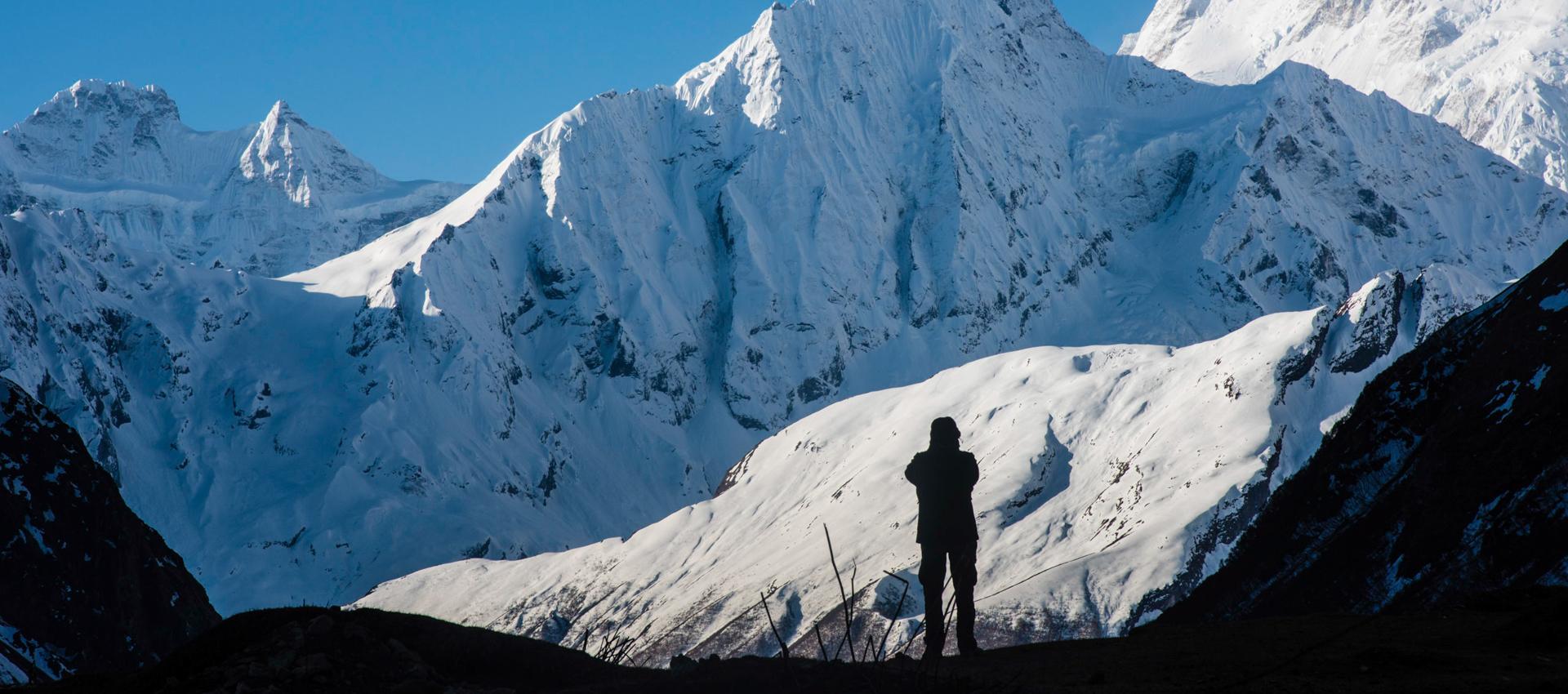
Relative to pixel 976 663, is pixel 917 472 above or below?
above

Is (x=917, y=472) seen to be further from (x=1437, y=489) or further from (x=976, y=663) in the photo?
(x=1437, y=489)

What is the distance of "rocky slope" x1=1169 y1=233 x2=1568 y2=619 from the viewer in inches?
716

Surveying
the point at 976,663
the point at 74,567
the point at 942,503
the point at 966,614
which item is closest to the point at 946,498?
the point at 942,503

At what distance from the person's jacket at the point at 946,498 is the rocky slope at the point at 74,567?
96.4 feet

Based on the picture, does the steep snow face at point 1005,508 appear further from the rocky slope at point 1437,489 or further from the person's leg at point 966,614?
the person's leg at point 966,614

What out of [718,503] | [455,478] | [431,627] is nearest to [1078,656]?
[431,627]

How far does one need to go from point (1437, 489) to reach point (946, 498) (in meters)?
7.43

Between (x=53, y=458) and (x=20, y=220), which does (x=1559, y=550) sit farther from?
Result: (x=20, y=220)

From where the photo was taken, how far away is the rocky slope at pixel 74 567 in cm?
4153

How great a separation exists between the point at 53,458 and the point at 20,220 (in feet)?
536

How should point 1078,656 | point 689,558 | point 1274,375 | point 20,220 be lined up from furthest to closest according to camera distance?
point 20,220 → point 689,558 → point 1274,375 → point 1078,656

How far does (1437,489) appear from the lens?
791 inches

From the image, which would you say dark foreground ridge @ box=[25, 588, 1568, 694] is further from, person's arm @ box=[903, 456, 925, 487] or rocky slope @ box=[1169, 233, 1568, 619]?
rocky slope @ box=[1169, 233, 1568, 619]

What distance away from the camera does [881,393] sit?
182m
